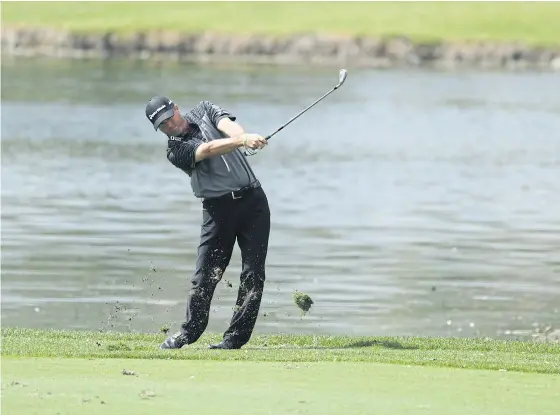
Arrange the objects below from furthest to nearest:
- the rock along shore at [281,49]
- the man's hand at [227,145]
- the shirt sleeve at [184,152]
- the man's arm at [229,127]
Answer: the rock along shore at [281,49], the shirt sleeve at [184,152], the man's arm at [229,127], the man's hand at [227,145]

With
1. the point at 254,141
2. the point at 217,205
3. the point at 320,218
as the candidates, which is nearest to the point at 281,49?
the point at 320,218

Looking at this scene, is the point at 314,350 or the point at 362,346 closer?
the point at 314,350

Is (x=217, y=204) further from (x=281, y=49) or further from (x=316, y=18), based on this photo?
(x=316, y=18)

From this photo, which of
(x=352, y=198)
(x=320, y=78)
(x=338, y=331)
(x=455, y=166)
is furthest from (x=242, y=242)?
(x=320, y=78)

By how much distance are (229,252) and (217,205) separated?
16.5 inches

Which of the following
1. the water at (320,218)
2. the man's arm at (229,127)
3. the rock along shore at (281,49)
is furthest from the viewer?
the rock along shore at (281,49)

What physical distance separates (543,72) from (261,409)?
260 feet

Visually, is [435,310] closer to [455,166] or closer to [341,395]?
[341,395]

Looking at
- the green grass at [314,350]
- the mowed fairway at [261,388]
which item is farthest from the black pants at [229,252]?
the mowed fairway at [261,388]

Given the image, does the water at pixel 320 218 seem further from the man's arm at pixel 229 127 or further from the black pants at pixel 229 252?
the man's arm at pixel 229 127

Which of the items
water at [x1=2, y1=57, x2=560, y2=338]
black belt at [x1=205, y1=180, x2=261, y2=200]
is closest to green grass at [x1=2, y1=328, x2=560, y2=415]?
black belt at [x1=205, y1=180, x2=261, y2=200]

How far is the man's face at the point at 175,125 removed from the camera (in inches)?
447

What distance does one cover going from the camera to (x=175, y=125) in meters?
11.4

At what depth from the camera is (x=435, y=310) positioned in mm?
17203
